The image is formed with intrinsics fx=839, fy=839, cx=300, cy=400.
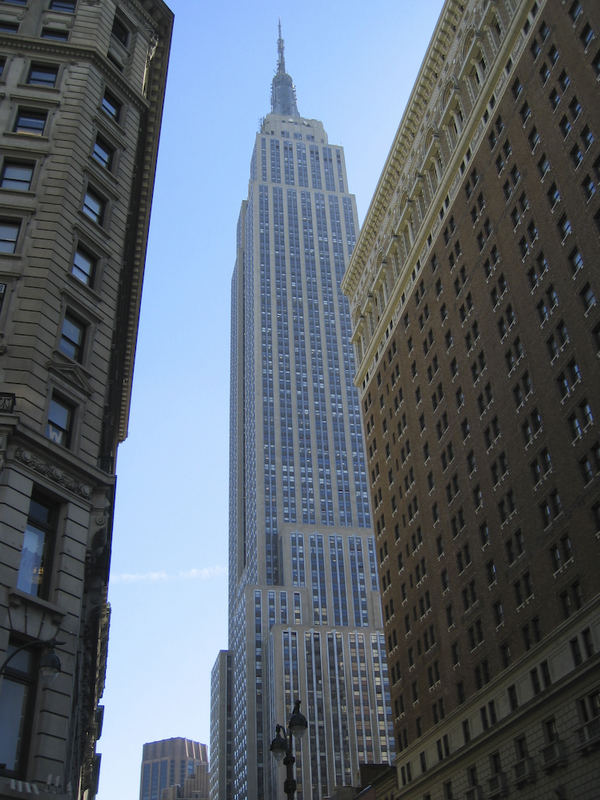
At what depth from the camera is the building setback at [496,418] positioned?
51.8 m

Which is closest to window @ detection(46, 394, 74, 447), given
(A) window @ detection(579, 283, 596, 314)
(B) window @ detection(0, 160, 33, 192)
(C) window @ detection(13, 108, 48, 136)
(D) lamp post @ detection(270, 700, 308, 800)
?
(B) window @ detection(0, 160, 33, 192)

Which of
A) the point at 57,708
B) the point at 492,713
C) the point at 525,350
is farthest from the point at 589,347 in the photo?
the point at 57,708

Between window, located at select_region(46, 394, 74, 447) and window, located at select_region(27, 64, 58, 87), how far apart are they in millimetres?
16090

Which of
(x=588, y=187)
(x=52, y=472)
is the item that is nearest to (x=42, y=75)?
(x=52, y=472)

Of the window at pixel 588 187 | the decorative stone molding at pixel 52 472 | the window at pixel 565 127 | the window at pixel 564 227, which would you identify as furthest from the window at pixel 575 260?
the decorative stone molding at pixel 52 472

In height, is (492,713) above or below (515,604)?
below

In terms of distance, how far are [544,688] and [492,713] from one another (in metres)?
8.05

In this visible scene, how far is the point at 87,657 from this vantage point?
28750 mm

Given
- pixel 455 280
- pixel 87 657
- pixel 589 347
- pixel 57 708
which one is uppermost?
pixel 455 280

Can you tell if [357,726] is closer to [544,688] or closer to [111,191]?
[544,688]

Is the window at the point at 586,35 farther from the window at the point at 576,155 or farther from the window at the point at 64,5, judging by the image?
the window at the point at 64,5

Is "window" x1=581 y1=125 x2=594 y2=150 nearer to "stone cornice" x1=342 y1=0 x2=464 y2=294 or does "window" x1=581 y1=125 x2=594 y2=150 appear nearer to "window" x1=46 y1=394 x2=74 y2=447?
"stone cornice" x1=342 y1=0 x2=464 y2=294

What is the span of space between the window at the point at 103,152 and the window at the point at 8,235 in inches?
260

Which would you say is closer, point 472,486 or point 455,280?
point 472,486
